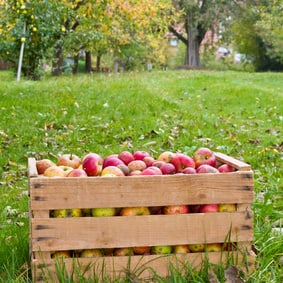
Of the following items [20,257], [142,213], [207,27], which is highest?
[207,27]

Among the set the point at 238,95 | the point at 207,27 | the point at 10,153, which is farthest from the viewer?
the point at 207,27

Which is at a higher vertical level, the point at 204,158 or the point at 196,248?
the point at 204,158

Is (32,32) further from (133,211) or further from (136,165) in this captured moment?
(133,211)

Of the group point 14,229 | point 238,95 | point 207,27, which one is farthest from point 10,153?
point 207,27

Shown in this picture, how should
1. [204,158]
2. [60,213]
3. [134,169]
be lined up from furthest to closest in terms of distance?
[204,158] → [134,169] → [60,213]

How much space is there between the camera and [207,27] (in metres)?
38.0

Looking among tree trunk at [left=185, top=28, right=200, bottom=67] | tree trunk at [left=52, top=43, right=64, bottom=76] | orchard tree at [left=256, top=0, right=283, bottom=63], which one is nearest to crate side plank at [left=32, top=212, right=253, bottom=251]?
orchard tree at [left=256, top=0, right=283, bottom=63]

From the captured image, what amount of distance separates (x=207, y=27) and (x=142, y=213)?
1422 inches

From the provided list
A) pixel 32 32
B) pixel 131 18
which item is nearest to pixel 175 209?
pixel 32 32

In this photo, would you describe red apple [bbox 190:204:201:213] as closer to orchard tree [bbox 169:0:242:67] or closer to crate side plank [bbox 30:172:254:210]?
crate side plank [bbox 30:172:254:210]

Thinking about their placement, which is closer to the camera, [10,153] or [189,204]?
[189,204]

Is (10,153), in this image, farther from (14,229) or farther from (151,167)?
(151,167)

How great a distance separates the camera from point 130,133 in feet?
26.0

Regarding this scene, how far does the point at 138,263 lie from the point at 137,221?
0.22m
